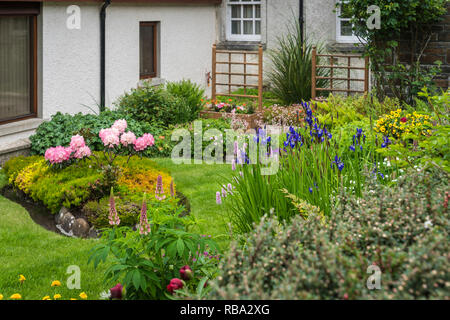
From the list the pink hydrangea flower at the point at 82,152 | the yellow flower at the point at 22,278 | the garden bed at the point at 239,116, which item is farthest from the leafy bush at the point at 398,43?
the yellow flower at the point at 22,278

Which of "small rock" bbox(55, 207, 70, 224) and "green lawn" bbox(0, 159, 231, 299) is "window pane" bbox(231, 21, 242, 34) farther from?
"small rock" bbox(55, 207, 70, 224)

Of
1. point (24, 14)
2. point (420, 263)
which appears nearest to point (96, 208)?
point (24, 14)

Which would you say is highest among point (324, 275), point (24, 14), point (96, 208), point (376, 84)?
point (24, 14)

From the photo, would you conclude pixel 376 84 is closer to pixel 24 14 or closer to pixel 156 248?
pixel 24 14

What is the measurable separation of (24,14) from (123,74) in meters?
2.91

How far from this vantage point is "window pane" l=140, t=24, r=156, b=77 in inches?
563

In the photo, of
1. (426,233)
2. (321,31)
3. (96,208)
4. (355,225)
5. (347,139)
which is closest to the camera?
(426,233)

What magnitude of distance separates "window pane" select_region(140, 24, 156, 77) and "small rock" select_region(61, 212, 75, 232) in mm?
7093

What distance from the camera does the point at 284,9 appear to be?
16.8 metres

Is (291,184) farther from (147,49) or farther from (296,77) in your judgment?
(147,49)

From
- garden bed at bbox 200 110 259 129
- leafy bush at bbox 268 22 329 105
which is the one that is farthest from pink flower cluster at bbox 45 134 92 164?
leafy bush at bbox 268 22 329 105

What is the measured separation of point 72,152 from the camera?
8156 mm

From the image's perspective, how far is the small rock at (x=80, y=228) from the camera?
7.25 metres

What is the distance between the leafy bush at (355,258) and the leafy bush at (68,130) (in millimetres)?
6739
